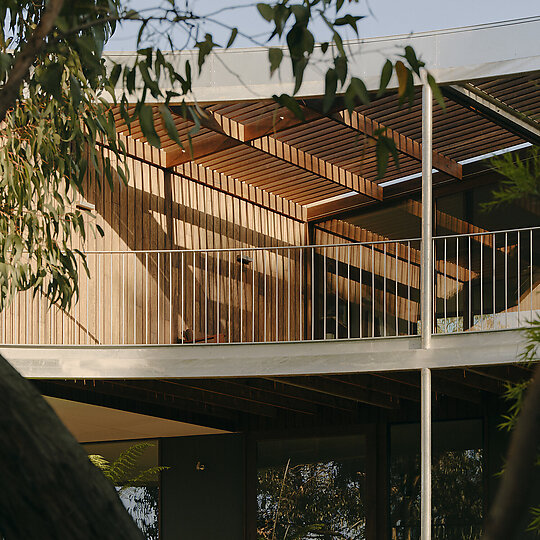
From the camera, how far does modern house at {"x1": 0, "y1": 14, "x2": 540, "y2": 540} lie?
902 centimetres

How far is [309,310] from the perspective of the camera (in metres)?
13.7

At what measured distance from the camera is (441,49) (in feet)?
28.7

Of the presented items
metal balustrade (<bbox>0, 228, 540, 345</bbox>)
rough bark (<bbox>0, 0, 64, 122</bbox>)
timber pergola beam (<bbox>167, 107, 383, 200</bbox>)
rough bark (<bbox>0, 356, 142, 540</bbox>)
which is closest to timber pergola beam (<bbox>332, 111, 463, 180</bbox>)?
timber pergola beam (<bbox>167, 107, 383, 200</bbox>)

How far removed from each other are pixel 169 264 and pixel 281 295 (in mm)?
1934

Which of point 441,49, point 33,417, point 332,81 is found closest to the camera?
point 33,417

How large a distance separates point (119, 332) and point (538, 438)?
32.8ft

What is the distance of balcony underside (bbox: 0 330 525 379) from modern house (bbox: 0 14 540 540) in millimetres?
18

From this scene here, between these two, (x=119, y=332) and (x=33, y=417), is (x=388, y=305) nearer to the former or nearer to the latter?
(x=119, y=332)

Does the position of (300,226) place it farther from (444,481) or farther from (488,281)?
(444,481)

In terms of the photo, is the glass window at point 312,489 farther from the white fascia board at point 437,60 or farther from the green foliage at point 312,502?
the white fascia board at point 437,60

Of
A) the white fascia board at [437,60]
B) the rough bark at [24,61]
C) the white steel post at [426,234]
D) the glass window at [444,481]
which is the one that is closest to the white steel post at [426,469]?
the white steel post at [426,234]

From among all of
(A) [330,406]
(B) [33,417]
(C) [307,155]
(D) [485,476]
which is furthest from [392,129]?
(B) [33,417]

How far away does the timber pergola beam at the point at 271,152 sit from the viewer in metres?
10.4

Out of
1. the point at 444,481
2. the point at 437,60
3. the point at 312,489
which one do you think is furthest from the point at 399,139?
the point at 312,489
